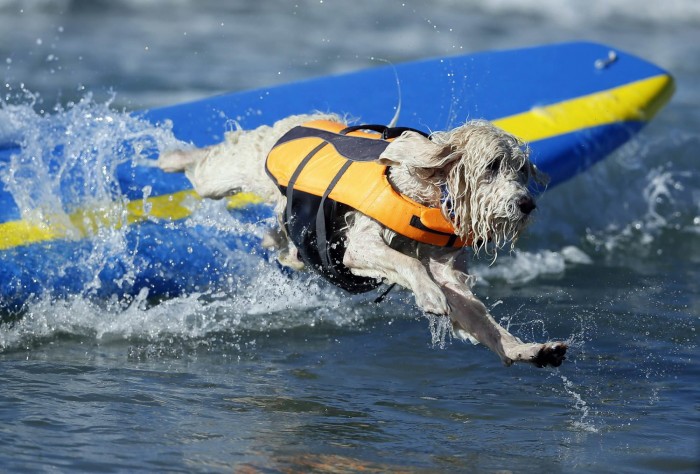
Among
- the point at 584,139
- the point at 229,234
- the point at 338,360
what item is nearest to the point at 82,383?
the point at 338,360

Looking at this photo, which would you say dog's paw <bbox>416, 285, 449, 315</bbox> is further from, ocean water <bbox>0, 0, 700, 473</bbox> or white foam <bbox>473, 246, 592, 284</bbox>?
white foam <bbox>473, 246, 592, 284</bbox>

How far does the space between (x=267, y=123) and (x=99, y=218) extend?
61.7 inches

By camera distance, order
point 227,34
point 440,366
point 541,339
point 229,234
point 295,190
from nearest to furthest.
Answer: point 295,190 < point 440,366 < point 541,339 < point 229,234 < point 227,34

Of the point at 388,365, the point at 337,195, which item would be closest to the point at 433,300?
the point at 337,195

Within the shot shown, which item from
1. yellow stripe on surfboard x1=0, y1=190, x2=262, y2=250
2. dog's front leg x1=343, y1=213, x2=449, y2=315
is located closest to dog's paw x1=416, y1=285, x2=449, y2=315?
dog's front leg x1=343, y1=213, x2=449, y2=315

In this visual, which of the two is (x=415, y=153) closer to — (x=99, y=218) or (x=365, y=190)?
(x=365, y=190)

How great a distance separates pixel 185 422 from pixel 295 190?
49.2 inches

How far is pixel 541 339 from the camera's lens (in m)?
6.22

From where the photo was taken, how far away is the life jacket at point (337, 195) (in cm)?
461

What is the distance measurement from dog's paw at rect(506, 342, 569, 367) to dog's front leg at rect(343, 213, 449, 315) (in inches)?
14.5

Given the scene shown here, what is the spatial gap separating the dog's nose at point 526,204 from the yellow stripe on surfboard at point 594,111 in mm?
3490

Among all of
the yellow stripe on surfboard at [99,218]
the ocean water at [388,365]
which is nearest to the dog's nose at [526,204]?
the ocean water at [388,365]

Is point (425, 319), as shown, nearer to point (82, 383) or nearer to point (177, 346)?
point (177, 346)

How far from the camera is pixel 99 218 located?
664cm
